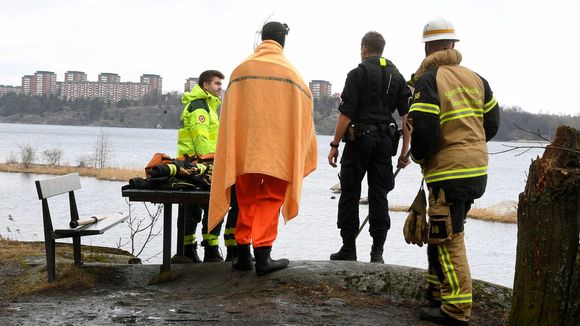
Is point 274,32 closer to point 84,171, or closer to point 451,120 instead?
point 451,120

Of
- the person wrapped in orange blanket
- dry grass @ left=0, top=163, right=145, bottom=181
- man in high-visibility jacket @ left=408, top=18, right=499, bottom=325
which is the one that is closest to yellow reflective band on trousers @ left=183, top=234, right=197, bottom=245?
the person wrapped in orange blanket

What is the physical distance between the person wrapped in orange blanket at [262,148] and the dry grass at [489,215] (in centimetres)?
2714

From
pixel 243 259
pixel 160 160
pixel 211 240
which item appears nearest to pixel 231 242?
pixel 211 240

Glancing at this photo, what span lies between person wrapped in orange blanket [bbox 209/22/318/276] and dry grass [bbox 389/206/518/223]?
27.1 m

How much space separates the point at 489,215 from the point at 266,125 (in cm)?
2876

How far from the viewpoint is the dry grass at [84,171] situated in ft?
152

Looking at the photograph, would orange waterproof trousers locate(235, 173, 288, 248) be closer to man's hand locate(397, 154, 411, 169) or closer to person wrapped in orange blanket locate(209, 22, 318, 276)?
person wrapped in orange blanket locate(209, 22, 318, 276)

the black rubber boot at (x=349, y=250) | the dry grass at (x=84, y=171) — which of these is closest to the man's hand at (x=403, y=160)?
the black rubber boot at (x=349, y=250)

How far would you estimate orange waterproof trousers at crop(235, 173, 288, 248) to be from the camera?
21.7 feet

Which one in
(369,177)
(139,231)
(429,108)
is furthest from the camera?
(139,231)

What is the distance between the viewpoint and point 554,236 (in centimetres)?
523

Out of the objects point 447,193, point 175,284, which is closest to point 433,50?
point 447,193

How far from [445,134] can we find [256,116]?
5.33ft

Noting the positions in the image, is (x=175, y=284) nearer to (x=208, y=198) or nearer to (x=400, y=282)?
(x=208, y=198)
